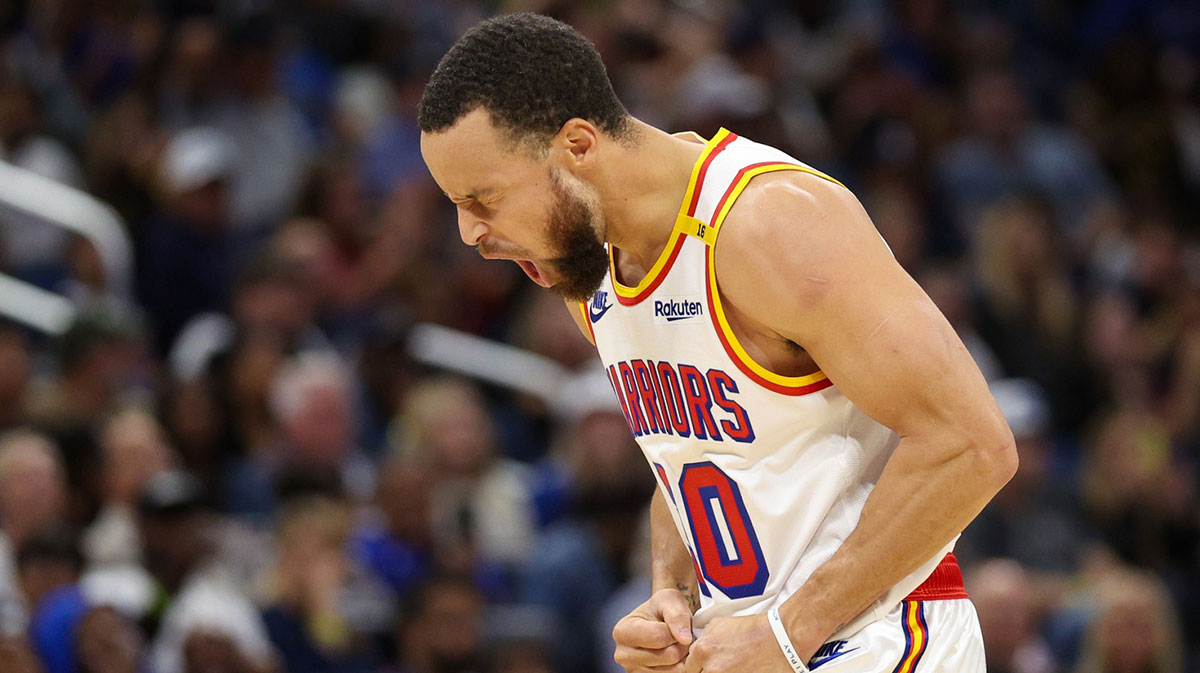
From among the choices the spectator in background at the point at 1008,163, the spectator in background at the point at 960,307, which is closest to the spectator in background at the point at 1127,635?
the spectator in background at the point at 960,307

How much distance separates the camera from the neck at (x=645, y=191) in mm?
3291

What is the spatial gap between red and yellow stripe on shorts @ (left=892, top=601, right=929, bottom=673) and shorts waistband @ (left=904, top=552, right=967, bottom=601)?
21 mm

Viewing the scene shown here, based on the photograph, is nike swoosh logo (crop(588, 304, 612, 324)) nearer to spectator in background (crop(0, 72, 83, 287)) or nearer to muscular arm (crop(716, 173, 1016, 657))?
muscular arm (crop(716, 173, 1016, 657))

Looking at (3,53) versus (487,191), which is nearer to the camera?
(487,191)

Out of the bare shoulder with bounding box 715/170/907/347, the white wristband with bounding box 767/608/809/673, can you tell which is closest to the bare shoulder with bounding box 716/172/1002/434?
Answer: the bare shoulder with bounding box 715/170/907/347

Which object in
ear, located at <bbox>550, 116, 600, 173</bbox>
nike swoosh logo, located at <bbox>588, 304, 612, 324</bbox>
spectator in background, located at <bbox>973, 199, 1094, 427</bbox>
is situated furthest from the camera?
spectator in background, located at <bbox>973, 199, 1094, 427</bbox>

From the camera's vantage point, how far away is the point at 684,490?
339cm

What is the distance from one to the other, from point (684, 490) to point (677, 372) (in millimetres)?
273

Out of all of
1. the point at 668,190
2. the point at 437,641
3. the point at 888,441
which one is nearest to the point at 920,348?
the point at 888,441

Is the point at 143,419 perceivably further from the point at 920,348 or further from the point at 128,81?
the point at 920,348

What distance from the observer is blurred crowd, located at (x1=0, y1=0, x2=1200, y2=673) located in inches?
285

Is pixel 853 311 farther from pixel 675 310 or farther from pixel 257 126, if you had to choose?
pixel 257 126

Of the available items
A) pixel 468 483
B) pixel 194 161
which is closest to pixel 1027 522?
pixel 468 483

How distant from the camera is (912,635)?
3.21 meters
